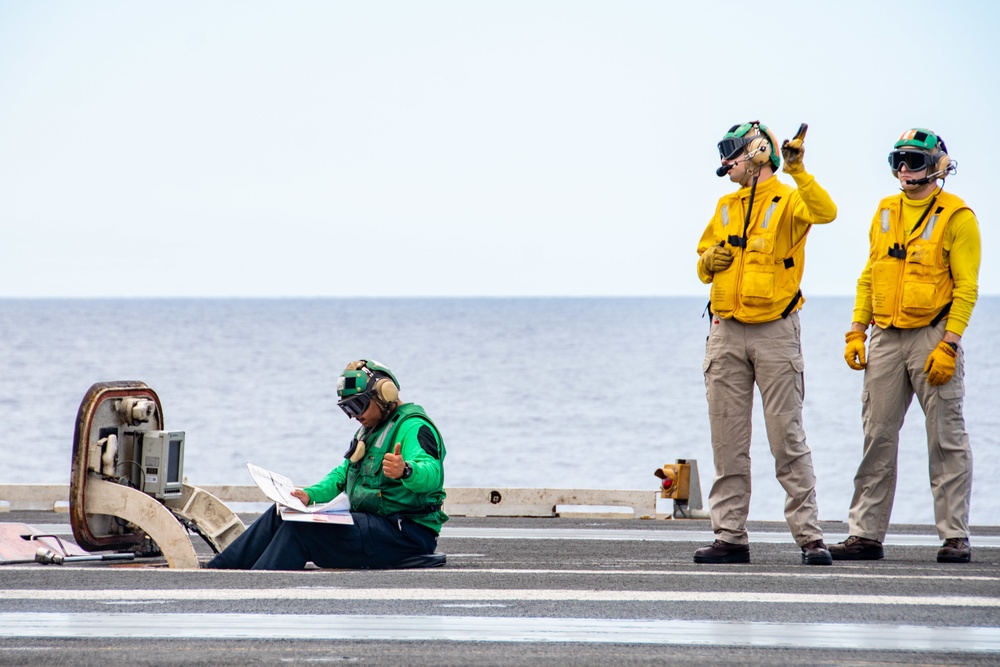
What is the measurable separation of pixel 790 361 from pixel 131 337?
107021mm

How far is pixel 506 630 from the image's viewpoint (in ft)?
19.2

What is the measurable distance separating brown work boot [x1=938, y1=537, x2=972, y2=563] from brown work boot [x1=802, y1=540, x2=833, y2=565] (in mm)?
809

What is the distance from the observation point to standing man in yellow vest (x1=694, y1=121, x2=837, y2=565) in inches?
318

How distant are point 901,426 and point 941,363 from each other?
1.71 ft

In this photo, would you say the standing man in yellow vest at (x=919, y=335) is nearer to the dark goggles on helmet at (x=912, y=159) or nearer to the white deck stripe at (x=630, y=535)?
the dark goggles on helmet at (x=912, y=159)

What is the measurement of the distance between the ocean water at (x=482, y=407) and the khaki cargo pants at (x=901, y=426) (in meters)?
14.3

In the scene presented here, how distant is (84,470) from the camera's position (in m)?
8.27

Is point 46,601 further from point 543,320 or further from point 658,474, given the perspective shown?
point 543,320

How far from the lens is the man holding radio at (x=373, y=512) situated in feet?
26.1

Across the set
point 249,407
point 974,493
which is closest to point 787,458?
point 974,493

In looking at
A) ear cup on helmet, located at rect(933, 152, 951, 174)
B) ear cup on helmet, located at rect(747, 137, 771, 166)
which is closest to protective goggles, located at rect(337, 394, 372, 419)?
ear cup on helmet, located at rect(747, 137, 771, 166)

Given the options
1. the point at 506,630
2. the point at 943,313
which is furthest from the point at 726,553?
the point at 506,630

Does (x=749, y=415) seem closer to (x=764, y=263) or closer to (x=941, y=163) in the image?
(x=764, y=263)

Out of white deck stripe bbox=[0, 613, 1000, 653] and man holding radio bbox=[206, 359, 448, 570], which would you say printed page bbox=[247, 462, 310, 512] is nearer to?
man holding radio bbox=[206, 359, 448, 570]
